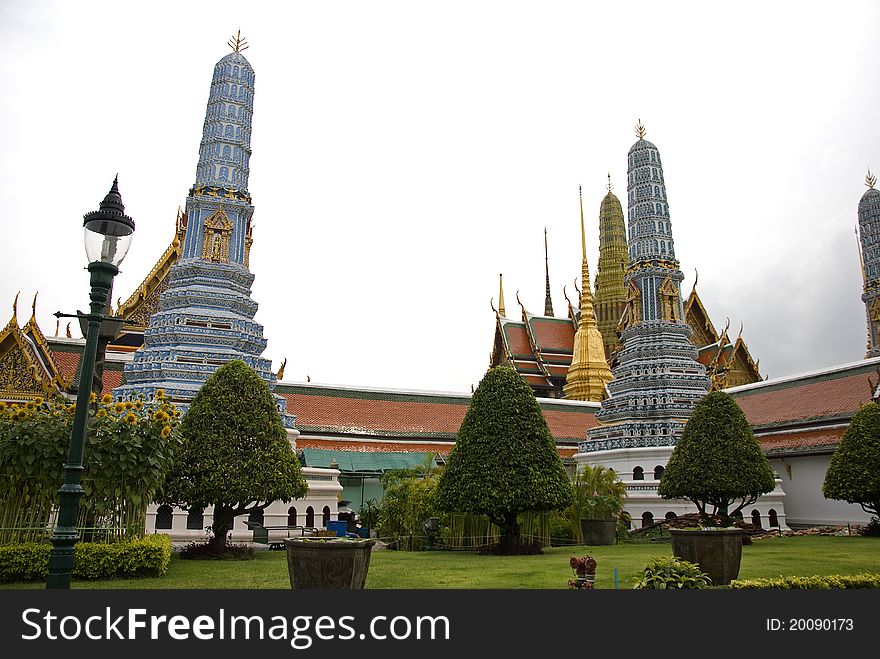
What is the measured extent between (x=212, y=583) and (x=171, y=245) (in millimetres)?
23405

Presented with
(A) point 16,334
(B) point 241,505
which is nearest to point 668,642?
(B) point 241,505

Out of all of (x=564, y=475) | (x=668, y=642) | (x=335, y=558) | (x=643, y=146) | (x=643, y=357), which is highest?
(x=643, y=146)

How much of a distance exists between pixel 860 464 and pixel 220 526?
14.8 m

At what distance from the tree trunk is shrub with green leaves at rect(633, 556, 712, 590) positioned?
8.14 m

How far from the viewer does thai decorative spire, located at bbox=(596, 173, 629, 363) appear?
1832 inches

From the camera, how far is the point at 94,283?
6.50 meters

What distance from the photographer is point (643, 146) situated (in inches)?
1045

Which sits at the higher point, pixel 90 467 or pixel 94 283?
pixel 94 283

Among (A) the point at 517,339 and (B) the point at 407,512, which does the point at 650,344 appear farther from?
(A) the point at 517,339

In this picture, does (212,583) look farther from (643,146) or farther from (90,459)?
(643,146)

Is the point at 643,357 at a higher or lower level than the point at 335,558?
higher

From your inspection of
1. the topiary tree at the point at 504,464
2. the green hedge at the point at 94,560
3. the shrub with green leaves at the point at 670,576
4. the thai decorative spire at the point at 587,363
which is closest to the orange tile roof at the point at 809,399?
the thai decorative spire at the point at 587,363

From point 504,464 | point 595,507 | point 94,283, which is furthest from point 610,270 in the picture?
point 94,283

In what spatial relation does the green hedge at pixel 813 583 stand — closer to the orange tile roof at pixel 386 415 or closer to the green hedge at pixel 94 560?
the green hedge at pixel 94 560
